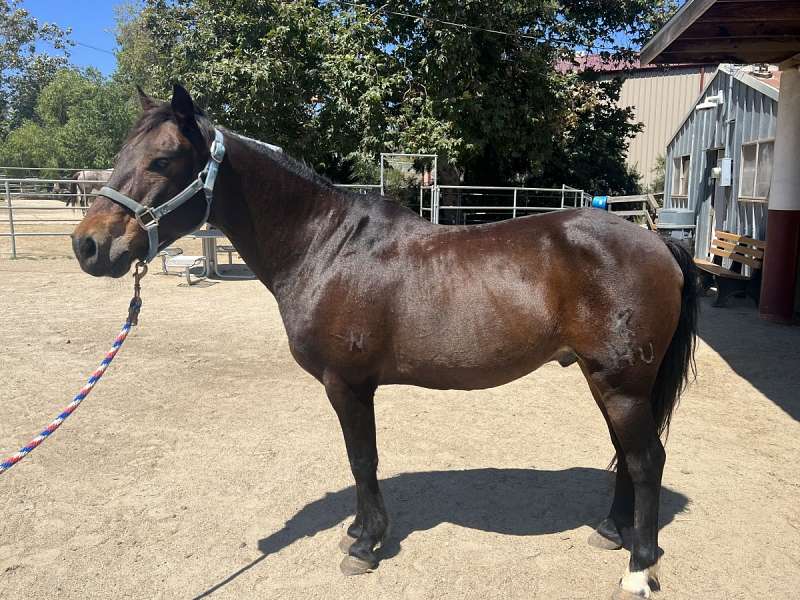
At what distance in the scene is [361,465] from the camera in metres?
2.72

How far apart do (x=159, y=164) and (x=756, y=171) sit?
10.0m

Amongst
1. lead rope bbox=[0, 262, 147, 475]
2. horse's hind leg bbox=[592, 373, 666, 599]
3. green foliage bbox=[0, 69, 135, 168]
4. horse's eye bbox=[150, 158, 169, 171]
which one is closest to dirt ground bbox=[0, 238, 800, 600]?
horse's hind leg bbox=[592, 373, 666, 599]

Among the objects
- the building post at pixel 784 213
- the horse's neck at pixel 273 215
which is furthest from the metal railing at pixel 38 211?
the building post at pixel 784 213

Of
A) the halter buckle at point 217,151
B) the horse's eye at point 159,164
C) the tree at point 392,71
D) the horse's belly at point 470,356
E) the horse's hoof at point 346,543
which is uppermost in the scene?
the tree at point 392,71

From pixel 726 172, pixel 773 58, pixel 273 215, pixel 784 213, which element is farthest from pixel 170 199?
pixel 726 172

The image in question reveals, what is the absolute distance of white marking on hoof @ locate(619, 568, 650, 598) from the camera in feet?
8.10

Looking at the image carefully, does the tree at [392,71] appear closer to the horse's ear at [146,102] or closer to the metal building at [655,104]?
the metal building at [655,104]

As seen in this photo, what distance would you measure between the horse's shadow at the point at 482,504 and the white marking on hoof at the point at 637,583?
54cm

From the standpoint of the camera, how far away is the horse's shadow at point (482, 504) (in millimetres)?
3039

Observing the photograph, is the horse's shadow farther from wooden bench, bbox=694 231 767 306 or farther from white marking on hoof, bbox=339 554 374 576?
wooden bench, bbox=694 231 767 306

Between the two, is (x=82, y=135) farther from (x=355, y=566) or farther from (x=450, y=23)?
(x=355, y=566)

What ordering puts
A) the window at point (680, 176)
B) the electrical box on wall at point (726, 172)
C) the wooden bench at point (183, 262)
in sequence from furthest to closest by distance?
the window at point (680, 176) → the electrical box on wall at point (726, 172) → the wooden bench at point (183, 262)

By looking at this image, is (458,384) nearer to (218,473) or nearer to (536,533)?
(536,533)

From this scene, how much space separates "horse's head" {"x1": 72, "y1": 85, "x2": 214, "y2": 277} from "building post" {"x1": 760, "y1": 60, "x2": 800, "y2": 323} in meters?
7.71
